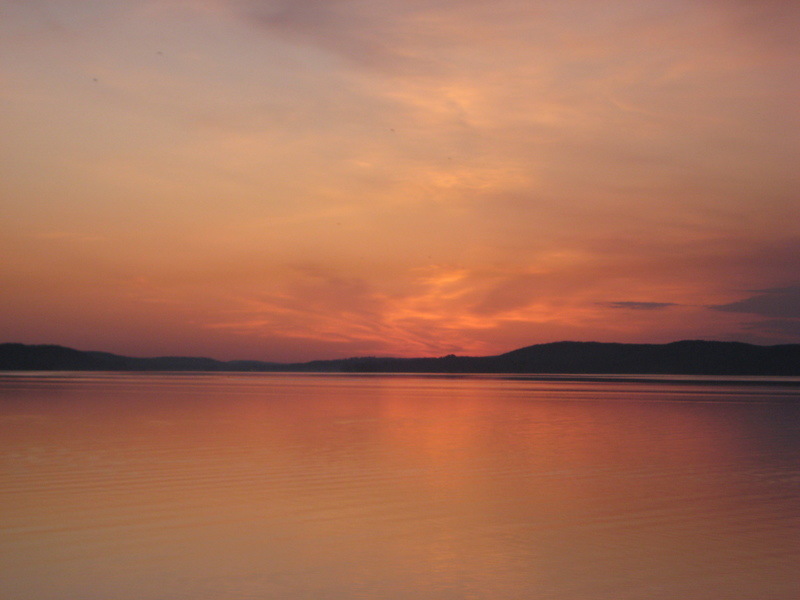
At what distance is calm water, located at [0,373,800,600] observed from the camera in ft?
22.9

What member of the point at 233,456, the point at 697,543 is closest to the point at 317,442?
the point at 233,456

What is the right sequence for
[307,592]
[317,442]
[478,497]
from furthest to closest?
1. [317,442]
2. [478,497]
3. [307,592]

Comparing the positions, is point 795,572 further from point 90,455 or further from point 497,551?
point 90,455

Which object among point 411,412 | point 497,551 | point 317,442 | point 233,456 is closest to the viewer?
point 497,551

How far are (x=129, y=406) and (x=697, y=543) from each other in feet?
→ 80.2

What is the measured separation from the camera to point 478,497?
1111 cm

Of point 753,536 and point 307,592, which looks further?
point 753,536

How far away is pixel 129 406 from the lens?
2931cm

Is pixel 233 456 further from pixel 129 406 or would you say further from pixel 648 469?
pixel 129 406

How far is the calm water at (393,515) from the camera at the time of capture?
6.99m

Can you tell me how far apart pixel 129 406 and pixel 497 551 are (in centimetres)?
2378

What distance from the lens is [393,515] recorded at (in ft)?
32.1

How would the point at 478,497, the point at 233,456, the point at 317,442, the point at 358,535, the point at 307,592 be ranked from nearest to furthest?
the point at 307,592
the point at 358,535
the point at 478,497
the point at 233,456
the point at 317,442

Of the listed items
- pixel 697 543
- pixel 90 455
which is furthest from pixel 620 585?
pixel 90 455
